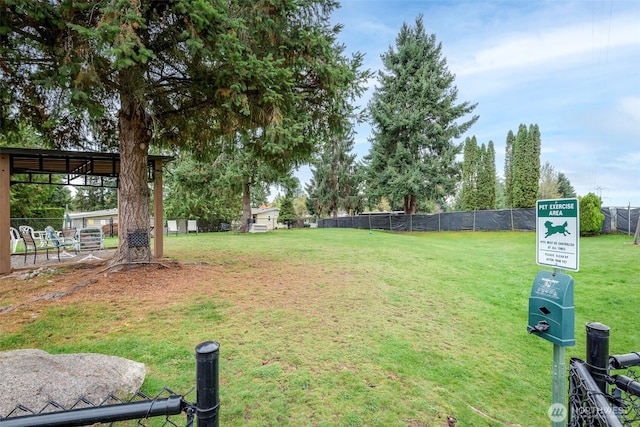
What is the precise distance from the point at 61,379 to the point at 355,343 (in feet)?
8.98

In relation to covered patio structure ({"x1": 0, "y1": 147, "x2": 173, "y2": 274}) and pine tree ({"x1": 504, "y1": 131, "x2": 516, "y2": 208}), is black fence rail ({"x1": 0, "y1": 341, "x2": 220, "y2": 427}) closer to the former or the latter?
covered patio structure ({"x1": 0, "y1": 147, "x2": 173, "y2": 274})

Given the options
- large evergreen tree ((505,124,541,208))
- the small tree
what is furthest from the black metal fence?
large evergreen tree ((505,124,541,208))

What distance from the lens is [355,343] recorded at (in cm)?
376

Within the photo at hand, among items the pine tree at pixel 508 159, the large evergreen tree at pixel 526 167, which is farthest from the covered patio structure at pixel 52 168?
the pine tree at pixel 508 159

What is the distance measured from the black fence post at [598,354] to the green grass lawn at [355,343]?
135 centimetres

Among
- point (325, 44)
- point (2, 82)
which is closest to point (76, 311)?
point (2, 82)

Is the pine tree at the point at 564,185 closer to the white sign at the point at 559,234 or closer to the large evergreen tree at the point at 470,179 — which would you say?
the large evergreen tree at the point at 470,179

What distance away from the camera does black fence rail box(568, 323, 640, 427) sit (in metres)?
1.43

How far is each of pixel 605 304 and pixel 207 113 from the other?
9.14 meters

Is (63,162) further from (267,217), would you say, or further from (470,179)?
(267,217)

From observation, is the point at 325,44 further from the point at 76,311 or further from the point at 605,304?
the point at 605,304

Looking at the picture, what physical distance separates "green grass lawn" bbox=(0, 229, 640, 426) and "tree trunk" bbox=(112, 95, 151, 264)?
7.31 ft

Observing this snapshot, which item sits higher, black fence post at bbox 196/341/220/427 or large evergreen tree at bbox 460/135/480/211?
large evergreen tree at bbox 460/135/480/211

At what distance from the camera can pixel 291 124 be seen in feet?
20.9
